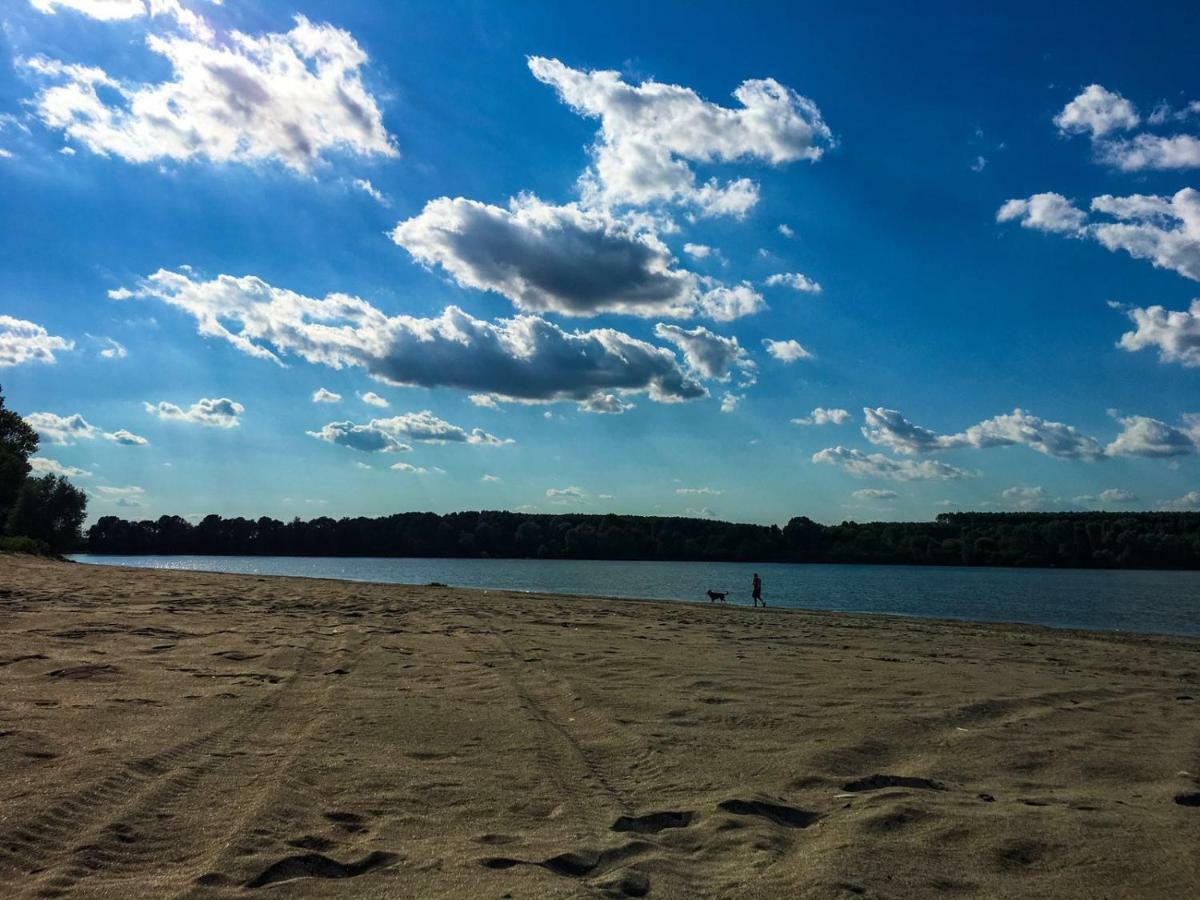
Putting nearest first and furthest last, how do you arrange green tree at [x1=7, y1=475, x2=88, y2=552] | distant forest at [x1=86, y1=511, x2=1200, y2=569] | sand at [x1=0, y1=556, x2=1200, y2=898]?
sand at [x1=0, y1=556, x2=1200, y2=898] → green tree at [x1=7, y1=475, x2=88, y2=552] → distant forest at [x1=86, y1=511, x2=1200, y2=569]

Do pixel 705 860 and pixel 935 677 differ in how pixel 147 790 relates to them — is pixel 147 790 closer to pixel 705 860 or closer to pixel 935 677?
pixel 705 860

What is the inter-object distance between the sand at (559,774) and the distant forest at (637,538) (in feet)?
434

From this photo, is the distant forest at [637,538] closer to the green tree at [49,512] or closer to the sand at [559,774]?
the green tree at [49,512]

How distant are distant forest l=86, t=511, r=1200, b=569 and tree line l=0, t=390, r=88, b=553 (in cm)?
6713

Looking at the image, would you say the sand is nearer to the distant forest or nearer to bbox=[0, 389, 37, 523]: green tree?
bbox=[0, 389, 37, 523]: green tree

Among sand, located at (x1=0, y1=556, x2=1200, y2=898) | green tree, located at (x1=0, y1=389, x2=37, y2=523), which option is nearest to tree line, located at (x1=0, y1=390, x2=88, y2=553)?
green tree, located at (x1=0, y1=389, x2=37, y2=523)

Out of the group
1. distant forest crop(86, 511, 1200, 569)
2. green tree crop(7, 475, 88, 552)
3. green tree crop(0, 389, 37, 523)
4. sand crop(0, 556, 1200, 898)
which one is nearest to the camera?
sand crop(0, 556, 1200, 898)

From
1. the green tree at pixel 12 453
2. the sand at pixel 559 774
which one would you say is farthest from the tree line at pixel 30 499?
the sand at pixel 559 774

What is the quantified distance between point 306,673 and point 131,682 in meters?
1.88

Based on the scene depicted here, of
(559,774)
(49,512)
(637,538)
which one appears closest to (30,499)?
(49,512)

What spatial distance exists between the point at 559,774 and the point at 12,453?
67.8m

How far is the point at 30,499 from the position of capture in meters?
65.6

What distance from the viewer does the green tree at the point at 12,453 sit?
5534 centimetres

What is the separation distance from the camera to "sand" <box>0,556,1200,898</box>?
4148mm
